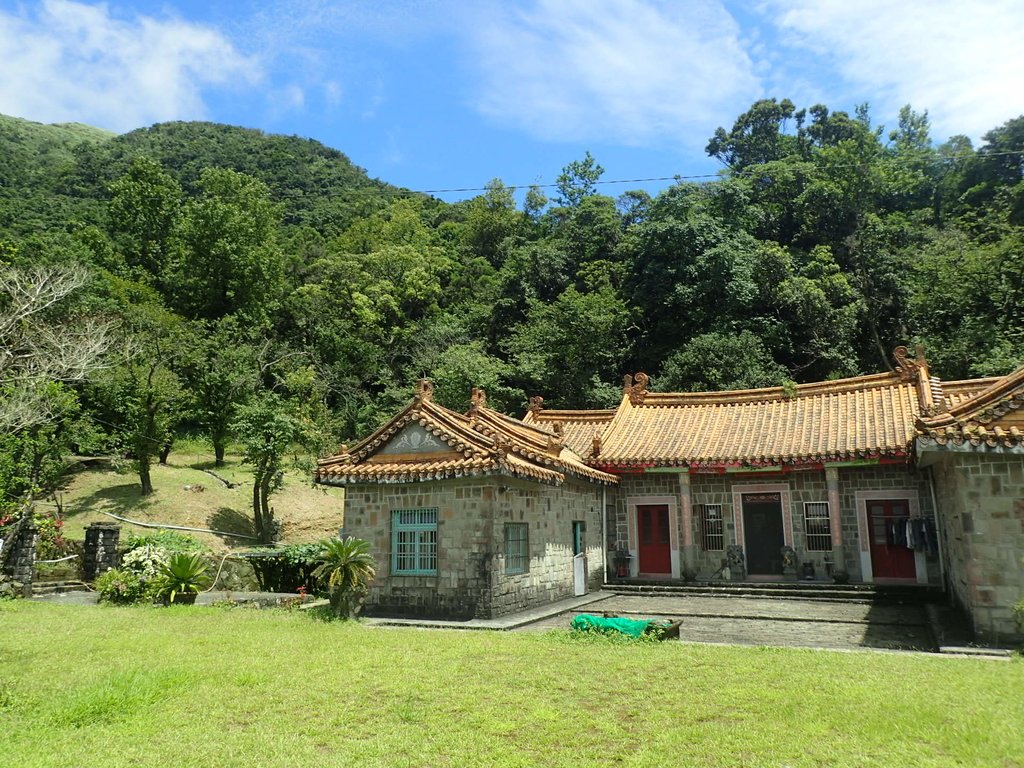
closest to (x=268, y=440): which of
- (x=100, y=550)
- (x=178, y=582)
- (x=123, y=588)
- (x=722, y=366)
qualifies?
(x=100, y=550)

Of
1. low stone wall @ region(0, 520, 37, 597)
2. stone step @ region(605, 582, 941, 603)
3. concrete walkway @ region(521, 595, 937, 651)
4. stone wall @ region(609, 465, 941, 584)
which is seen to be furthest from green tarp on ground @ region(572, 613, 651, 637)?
low stone wall @ region(0, 520, 37, 597)

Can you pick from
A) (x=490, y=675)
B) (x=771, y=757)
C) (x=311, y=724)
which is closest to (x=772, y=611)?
(x=490, y=675)

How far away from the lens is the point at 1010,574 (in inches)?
370

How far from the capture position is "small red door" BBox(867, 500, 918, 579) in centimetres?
1578

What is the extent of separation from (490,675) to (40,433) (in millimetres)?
16752

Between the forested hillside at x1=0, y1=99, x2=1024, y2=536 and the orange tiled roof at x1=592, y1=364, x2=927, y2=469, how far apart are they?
9595mm

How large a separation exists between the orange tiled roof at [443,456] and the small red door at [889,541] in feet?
24.3

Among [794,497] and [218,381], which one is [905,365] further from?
[218,381]

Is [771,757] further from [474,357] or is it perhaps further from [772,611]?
[474,357]

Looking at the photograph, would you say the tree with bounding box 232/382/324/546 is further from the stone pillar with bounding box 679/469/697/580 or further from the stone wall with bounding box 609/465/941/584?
the stone pillar with bounding box 679/469/697/580

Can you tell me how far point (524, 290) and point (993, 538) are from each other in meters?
31.9

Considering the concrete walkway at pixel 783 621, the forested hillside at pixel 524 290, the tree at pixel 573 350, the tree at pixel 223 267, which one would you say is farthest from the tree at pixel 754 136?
the concrete walkway at pixel 783 621

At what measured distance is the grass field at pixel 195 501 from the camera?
912 inches

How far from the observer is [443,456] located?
13.3 m
